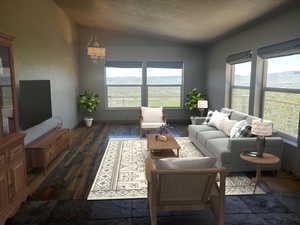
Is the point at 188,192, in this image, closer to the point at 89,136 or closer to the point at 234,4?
the point at 234,4

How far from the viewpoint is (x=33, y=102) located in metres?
3.94

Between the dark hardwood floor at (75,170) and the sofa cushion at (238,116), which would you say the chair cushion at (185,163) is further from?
the sofa cushion at (238,116)

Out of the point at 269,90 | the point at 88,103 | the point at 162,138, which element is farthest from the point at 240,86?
the point at 88,103

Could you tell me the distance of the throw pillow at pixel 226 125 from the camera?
442cm

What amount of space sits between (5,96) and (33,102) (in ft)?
4.39

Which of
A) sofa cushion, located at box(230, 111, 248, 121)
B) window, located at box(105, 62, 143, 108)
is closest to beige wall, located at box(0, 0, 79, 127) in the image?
window, located at box(105, 62, 143, 108)

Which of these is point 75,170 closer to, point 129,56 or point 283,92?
point 283,92

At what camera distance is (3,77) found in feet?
8.54

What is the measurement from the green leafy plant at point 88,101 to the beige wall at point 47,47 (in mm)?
222

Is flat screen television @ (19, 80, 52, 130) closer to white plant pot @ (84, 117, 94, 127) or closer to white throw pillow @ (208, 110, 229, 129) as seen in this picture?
white plant pot @ (84, 117, 94, 127)

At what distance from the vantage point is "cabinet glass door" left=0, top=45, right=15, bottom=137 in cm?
257

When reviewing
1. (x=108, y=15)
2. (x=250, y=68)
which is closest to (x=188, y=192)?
(x=250, y=68)

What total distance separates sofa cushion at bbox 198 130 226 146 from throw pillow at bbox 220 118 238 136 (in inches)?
3.5

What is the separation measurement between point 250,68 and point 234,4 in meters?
1.90
